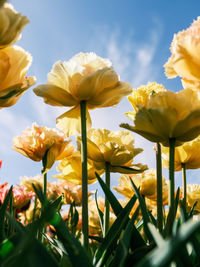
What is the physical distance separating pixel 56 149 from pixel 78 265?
0.75m

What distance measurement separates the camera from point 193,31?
0.63 metres

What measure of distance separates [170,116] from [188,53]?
15cm

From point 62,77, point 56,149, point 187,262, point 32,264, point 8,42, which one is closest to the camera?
point 32,264

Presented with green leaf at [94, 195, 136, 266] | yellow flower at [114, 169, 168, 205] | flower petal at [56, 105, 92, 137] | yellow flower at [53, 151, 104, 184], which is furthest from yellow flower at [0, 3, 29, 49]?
yellow flower at [114, 169, 168, 205]

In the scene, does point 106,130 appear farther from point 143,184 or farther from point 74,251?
point 74,251

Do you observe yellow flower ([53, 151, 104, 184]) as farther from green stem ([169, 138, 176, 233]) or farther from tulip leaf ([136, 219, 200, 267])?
tulip leaf ([136, 219, 200, 267])

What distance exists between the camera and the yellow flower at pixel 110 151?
2.87ft

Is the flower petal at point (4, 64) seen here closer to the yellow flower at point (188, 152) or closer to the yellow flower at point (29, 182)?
the yellow flower at point (188, 152)

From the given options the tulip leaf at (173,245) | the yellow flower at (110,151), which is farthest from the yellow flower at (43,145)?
the tulip leaf at (173,245)

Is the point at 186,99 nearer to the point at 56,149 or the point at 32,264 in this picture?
the point at 32,264

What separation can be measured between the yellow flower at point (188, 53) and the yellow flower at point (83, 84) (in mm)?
124

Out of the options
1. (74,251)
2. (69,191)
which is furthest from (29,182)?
(74,251)

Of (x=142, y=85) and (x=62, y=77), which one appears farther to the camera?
(x=142, y=85)

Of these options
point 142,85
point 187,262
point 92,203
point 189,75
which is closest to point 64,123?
point 142,85
